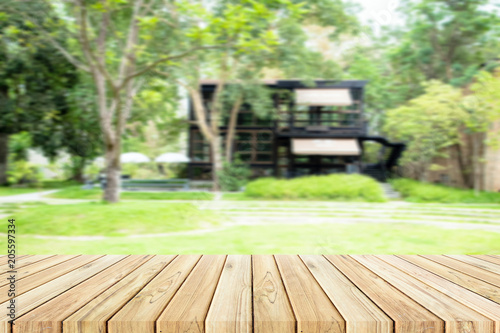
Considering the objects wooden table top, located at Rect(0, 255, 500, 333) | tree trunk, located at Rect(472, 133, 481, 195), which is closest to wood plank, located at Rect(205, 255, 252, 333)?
wooden table top, located at Rect(0, 255, 500, 333)

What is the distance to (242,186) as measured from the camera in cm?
342

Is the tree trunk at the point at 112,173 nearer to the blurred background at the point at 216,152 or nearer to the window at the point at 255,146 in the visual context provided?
the blurred background at the point at 216,152

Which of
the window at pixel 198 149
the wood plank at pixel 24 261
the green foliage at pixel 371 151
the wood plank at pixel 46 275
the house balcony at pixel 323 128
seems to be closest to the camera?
the wood plank at pixel 46 275

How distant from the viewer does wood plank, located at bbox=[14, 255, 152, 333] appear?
0.97 meters

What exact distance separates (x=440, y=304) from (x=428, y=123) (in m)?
1.98

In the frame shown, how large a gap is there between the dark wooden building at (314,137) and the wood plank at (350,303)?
1449 millimetres

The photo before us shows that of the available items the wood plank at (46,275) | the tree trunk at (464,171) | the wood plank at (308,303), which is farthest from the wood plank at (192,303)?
the tree trunk at (464,171)

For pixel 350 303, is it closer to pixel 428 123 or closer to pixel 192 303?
pixel 192 303

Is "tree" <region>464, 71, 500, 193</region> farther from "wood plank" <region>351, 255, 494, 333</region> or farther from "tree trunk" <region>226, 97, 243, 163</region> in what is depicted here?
"tree trunk" <region>226, 97, 243, 163</region>

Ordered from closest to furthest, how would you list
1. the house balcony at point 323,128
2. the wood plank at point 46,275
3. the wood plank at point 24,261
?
the wood plank at point 46,275 → the wood plank at point 24,261 → the house balcony at point 323,128

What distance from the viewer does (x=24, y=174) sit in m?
2.78

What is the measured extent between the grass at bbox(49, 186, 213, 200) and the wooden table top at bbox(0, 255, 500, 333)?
1.30 metres

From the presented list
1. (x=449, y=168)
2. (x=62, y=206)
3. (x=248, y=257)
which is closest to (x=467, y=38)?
(x=449, y=168)

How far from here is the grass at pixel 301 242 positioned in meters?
2.62
